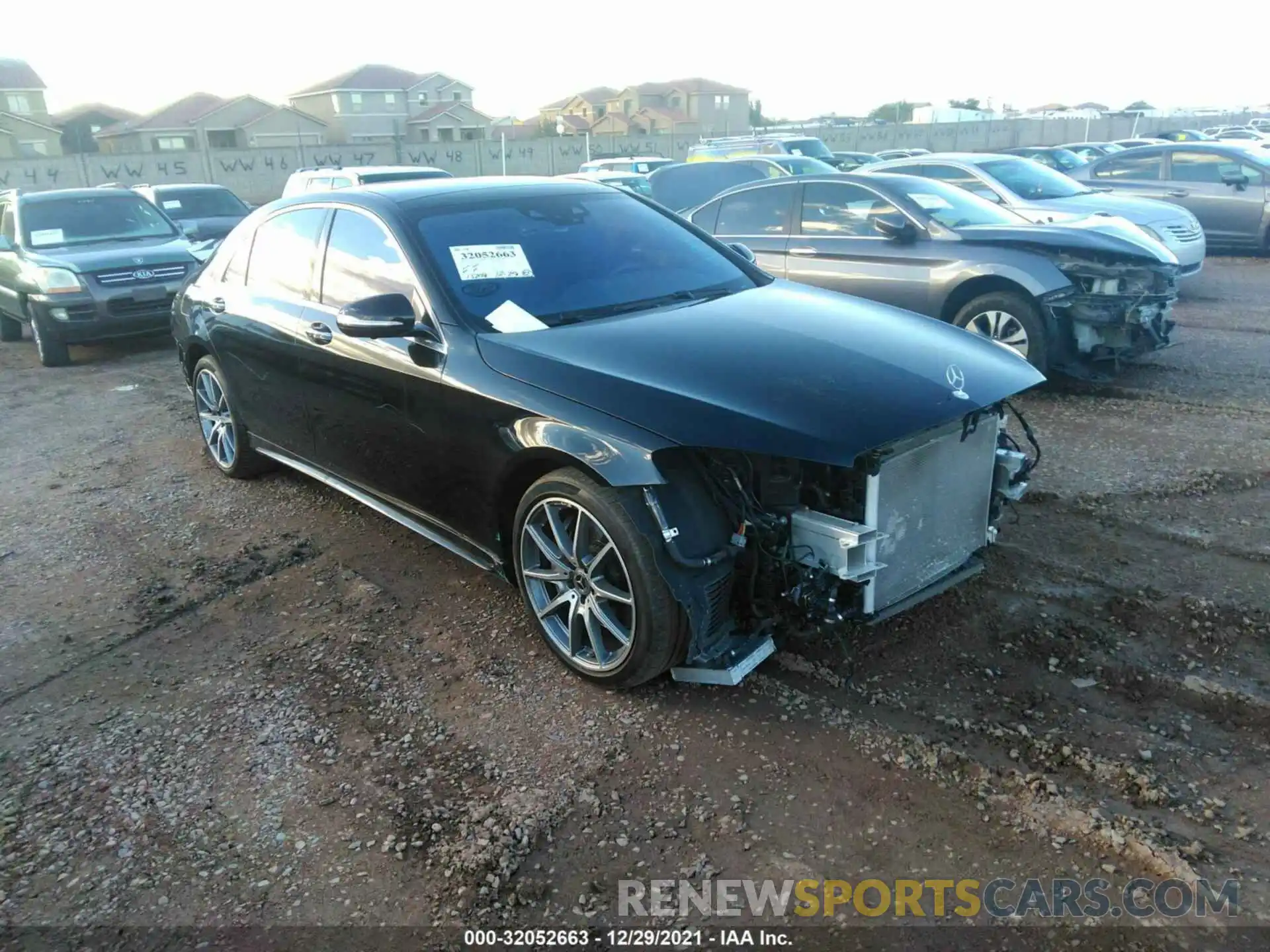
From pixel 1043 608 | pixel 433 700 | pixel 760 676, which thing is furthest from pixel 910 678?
pixel 433 700

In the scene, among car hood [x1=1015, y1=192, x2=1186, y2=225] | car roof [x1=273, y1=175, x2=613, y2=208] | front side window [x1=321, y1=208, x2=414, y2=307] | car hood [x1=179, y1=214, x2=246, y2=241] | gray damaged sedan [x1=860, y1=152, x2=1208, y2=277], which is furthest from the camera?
car hood [x1=179, y1=214, x2=246, y2=241]

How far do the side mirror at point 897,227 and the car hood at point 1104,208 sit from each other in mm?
2917

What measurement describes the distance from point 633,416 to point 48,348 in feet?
29.7

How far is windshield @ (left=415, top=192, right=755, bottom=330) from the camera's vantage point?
3.88 meters

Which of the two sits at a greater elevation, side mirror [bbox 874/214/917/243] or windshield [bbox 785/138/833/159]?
windshield [bbox 785/138/833/159]

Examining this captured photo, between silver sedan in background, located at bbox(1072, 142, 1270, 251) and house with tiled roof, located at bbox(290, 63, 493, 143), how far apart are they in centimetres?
5956

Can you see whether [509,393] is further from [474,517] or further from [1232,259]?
[1232,259]

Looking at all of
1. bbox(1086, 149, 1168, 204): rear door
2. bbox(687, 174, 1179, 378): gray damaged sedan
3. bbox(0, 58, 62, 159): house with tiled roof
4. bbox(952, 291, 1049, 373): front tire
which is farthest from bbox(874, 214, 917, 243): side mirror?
bbox(0, 58, 62, 159): house with tiled roof

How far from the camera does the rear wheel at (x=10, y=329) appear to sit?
37.8ft

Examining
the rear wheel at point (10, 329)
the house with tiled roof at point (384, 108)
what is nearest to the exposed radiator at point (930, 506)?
the rear wheel at point (10, 329)

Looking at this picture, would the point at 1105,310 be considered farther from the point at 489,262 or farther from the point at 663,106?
the point at 663,106

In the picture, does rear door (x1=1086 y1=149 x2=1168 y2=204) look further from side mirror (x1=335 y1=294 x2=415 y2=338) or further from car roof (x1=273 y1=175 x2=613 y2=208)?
side mirror (x1=335 y1=294 x2=415 y2=338)

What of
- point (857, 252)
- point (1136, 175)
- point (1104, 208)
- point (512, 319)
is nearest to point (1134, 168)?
point (1136, 175)

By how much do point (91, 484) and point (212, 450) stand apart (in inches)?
32.0
